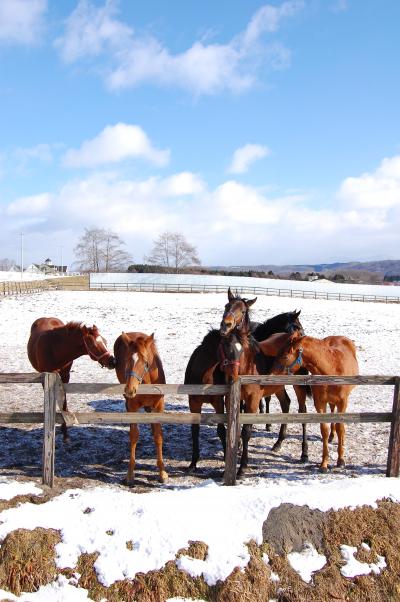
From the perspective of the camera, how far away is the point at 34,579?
12.7ft

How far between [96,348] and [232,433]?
2.61 meters

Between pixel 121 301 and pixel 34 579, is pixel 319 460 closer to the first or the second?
pixel 34 579

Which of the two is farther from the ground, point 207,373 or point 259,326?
point 259,326

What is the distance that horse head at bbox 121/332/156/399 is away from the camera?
5.02 meters

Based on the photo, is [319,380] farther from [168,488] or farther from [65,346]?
[65,346]

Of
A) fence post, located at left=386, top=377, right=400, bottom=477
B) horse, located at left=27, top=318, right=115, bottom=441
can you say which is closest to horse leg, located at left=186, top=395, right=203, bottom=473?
horse, located at left=27, top=318, right=115, bottom=441

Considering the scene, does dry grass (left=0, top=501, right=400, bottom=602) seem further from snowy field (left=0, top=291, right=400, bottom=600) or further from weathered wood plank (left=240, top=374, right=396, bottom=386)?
weathered wood plank (left=240, top=374, right=396, bottom=386)

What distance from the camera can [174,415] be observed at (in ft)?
17.6

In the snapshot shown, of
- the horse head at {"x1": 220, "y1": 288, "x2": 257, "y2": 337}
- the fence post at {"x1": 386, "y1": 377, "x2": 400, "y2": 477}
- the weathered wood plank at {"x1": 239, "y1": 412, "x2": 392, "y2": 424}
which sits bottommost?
the fence post at {"x1": 386, "y1": 377, "x2": 400, "y2": 477}

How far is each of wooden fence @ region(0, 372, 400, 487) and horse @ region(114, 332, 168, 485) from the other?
0.81 ft

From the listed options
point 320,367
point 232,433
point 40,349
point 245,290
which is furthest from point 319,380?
point 245,290

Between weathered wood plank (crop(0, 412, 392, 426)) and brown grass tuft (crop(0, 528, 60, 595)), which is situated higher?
weathered wood plank (crop(0, 412, 392, 426))

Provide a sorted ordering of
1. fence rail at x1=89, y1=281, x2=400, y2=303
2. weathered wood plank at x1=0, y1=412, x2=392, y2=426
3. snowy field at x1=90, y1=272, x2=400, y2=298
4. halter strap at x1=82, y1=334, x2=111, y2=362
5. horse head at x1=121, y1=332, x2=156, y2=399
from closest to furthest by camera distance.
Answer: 1. horse head at x1=121, y1=332, x2=156, y2=399
2. weathered wood plank at x1=0, y1=412, x2=392, y2=426
3. halter strap at x1=82, y1=334, x2=111, y2=362
4. fence rail at x1=89, y1=281, x2=400, y2=303
5. snowy field at x1=90, y1=272, x2=400, y2=298

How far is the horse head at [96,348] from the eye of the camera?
A: 6.71 meters
